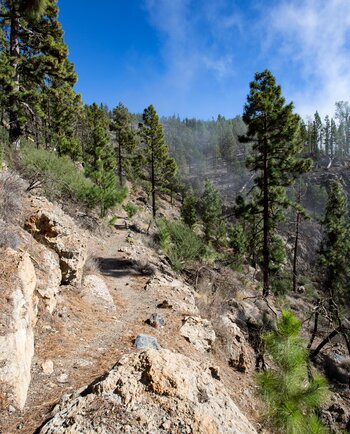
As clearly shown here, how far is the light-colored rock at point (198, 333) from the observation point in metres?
6.04

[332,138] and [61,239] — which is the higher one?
[332,138]

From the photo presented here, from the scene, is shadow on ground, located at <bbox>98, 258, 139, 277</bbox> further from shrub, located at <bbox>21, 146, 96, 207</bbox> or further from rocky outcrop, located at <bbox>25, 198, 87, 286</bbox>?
shrub, located at <bbox>21, 146, 96, 207</bbox>

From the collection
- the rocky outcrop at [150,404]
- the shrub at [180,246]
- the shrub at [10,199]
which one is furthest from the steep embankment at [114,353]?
the shrub at [180,246]

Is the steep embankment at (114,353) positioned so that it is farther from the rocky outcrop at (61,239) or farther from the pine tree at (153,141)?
the pine tree at (153,141)

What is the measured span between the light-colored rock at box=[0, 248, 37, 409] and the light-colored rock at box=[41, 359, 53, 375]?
203 mm

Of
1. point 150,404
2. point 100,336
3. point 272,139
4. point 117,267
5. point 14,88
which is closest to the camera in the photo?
point 150,404

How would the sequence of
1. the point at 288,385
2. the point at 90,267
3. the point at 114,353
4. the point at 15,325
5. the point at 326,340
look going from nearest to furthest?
the point at 15,325
the point at 288,385
the point at 114,353
the point at 90,267
the point at 326,340

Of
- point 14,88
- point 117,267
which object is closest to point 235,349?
point 117,267

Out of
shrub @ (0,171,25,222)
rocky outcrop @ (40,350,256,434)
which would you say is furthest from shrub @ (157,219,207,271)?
rocky outcrop @ (40,350,256,434)

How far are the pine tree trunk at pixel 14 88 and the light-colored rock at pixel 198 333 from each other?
1042 cm

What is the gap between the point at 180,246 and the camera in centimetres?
1199

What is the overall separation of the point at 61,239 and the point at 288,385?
16.5ft

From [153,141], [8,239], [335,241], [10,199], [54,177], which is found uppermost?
[153,141]

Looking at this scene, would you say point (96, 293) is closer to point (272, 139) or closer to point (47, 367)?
point (47, 367)
